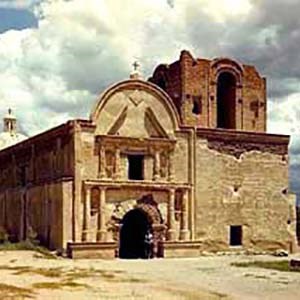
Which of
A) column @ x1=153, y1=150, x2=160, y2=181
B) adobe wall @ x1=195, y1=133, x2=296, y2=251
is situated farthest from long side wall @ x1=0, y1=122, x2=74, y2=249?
adobe wall @ x1=195, y1=133, x2=296, y2=251

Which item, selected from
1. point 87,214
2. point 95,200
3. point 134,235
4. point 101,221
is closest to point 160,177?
point 134,235

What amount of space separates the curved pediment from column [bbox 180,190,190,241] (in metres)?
2.87

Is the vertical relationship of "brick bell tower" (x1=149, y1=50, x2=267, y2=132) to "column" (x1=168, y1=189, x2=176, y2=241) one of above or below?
above

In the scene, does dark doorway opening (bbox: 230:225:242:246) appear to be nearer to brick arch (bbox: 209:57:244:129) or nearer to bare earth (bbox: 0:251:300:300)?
bare earth (bbox: 0:251:300:300)

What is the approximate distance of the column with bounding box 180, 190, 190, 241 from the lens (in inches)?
1369

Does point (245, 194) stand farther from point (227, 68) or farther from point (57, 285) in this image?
point (57, 285)

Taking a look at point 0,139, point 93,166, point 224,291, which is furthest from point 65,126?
point 0,139

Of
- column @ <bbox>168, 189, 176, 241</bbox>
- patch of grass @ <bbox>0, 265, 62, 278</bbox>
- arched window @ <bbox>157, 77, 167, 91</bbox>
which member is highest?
arched window @ <bbox>157, 77, 167, 91</bbox>

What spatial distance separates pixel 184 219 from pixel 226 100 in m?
8.79

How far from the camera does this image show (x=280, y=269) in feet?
89.9

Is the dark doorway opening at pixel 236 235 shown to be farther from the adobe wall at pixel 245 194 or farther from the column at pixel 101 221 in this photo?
the column at pixel 101 221

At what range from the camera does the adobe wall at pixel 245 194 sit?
35.9 metres

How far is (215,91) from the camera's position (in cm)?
3959

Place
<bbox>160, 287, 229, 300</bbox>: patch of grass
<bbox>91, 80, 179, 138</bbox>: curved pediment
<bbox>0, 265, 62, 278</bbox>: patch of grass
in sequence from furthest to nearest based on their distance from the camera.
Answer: <bbox>91, 80, 179, 138</bbox>: curved pediment < <bbox>0, 265, 62, 278</bbox>: patch of grass < <bbox>160, 287, 229, 300</bbox>: patch of grass
